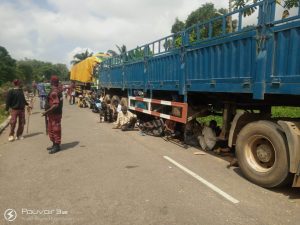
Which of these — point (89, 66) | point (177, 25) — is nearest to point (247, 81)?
point (89, 66)

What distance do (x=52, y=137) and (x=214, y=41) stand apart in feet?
13.7

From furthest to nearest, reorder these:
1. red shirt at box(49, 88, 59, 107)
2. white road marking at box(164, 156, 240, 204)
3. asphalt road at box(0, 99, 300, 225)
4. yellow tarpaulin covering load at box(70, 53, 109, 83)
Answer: yellow tarpaulin covering load at box(70, 53, 109, 83)
red shirt at box(49, 88, 59, 107)
white road marking at box(164, 156, 240, 204)
asphalt road at box(0, 99, 300, 225)

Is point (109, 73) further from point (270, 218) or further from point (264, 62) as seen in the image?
point (270, 218)

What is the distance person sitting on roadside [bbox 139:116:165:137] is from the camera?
29.0 ft

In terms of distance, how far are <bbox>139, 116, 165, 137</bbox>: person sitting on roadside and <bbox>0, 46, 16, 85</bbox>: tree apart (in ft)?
215

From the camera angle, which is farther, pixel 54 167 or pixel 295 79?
pixel 54 167

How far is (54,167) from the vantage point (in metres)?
5.61

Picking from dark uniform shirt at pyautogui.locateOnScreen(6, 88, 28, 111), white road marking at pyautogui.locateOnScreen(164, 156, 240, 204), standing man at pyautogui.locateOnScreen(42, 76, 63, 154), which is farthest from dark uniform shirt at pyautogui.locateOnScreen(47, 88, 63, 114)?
white road marking at pyautogui.locateOnScreen(164, 156, 240, 204)

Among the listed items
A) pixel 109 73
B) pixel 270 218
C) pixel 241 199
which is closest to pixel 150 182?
pixel 241 199

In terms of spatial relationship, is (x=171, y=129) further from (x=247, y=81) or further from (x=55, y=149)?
(x=247, y=81)

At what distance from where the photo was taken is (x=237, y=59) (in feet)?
17.0

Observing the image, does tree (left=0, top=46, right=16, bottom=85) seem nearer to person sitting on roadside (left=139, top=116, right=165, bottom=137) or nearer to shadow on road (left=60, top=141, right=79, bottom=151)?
person sitting on roadside (left=139, top=116, right=165, bottom=137)

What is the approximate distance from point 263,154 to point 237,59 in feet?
5.54

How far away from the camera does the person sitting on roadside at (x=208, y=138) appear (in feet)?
22.4
